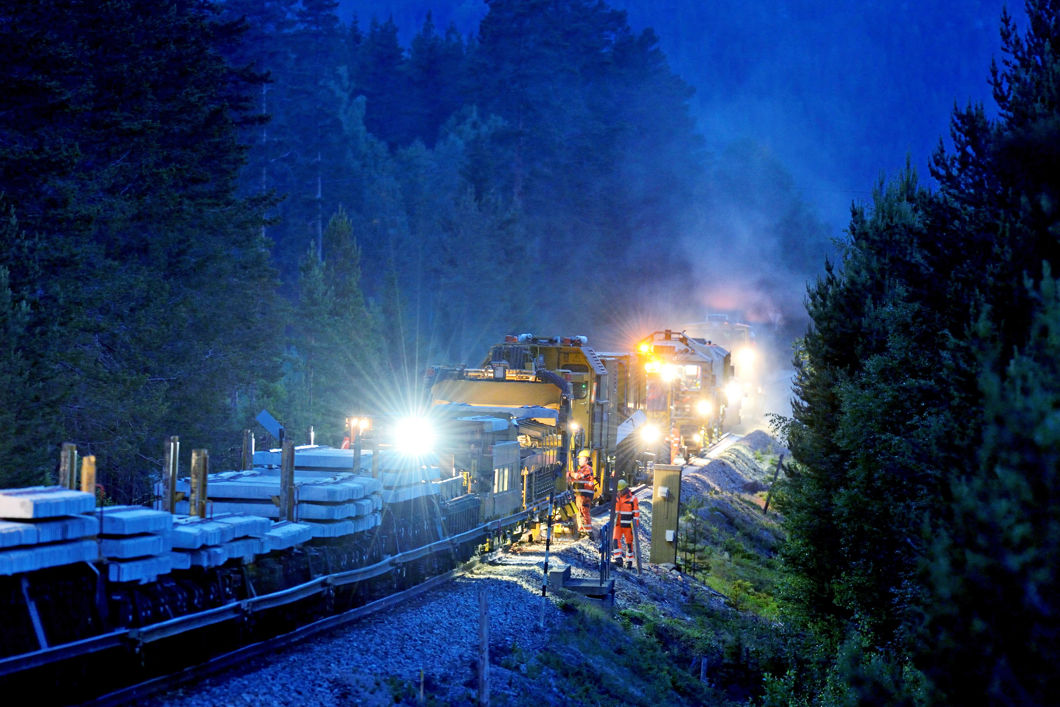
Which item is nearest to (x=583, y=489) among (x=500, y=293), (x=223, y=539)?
(x=223, y=539)

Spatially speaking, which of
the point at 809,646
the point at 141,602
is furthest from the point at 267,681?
the point at 809,646

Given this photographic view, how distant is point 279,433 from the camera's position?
1484 centimetres

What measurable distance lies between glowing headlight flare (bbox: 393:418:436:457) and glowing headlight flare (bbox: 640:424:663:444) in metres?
17.3

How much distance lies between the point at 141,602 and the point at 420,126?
327 feet

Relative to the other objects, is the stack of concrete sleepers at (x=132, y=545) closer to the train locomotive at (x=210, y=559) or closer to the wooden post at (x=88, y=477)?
the train locomotive at (x=210, y=559)

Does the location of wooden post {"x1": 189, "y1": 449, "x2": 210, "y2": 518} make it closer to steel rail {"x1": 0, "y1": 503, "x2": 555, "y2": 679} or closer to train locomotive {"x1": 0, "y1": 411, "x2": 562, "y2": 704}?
train locomotive {"x1": 0, "y1": 411, "x2": 562, "y2": 704}

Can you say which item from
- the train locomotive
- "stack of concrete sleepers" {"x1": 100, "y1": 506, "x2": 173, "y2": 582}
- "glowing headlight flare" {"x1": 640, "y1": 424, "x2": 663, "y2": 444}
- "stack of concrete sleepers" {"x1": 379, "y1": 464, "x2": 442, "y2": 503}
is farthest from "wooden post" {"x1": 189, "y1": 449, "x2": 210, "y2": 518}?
"glowing headlight flare" {"x1": 640, "y1": 424, "x2": 663, "y2": 444}

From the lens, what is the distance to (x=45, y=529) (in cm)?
955

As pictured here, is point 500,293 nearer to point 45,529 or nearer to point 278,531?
point 278,531

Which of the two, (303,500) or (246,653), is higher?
(303,500)

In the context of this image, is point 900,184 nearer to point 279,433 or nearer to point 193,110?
point 279,433

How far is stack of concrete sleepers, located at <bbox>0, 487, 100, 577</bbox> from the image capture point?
30.3 feet

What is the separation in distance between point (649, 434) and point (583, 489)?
484 inches

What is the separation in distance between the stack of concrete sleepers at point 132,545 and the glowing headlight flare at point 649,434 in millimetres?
26699
